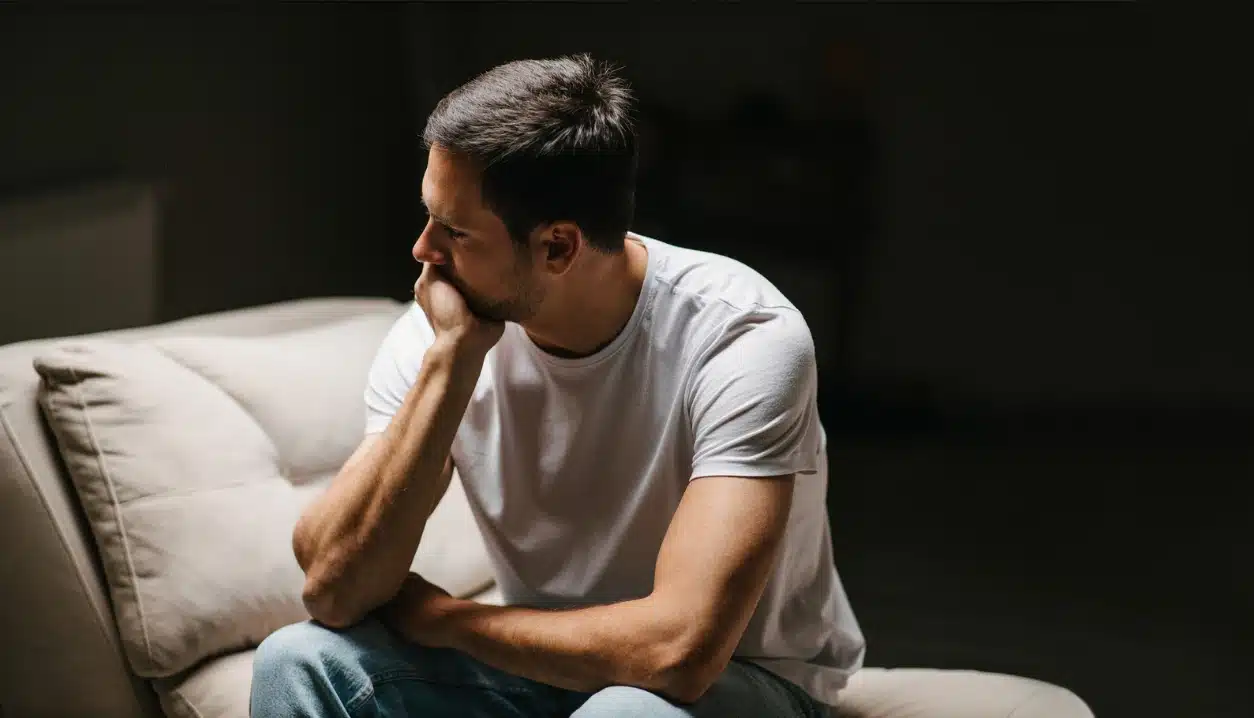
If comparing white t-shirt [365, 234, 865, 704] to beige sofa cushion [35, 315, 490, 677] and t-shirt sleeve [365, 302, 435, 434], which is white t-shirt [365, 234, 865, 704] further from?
beige sofa cushion [35, 315, 490, 677]

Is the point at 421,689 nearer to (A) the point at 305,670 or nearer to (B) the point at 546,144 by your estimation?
(A) the point at 305,670

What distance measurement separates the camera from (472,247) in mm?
1593

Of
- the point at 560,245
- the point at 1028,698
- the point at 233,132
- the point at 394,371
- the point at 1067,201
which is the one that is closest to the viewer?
the point at 560,245

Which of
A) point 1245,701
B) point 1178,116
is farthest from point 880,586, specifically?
point 1178,116

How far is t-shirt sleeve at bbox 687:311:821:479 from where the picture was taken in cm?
149

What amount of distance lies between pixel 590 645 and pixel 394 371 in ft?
1.60

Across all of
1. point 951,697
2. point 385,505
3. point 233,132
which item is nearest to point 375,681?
point 385,505

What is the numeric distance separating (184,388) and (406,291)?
1102 millimetres

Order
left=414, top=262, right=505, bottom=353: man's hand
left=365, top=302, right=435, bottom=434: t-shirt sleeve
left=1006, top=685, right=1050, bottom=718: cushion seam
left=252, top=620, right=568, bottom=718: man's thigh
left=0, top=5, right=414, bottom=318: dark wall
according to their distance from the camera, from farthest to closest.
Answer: left=0, top=5, right=414, bottom=318: dark wall < left=1006, top=685, right=1050, bottom=718: cushion seam < left=365, top=302, right=435, bottom=434: t-shirt sleeve < left=414, top=262, right=505, bottom=353: man's hand < left=252, top=620, right=568, bottom=718: man's thigh

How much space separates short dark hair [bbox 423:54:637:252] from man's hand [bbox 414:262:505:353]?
12 centimetres

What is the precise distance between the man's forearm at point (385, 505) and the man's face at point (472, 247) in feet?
0.26

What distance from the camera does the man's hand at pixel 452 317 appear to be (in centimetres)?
160

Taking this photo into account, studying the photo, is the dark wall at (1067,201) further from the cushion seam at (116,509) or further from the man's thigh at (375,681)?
the cushion seam at (116,509)

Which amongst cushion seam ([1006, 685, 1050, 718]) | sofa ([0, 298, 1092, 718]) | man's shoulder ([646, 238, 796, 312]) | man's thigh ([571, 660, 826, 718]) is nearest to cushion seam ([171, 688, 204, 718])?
sofa ([0, 298, 1092, 718])
